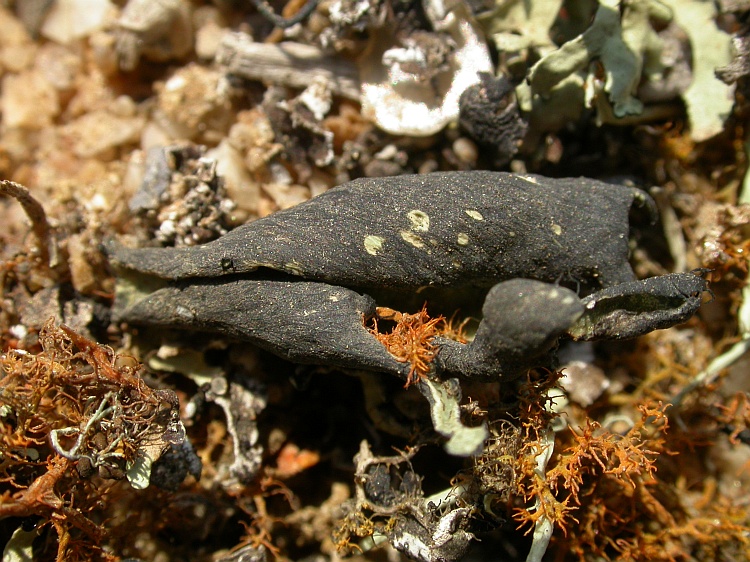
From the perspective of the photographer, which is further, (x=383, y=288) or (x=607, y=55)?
(x=607, y=55)

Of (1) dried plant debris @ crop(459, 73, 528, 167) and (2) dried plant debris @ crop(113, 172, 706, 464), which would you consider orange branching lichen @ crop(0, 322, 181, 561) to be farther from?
(1) dried plant debris @ crop(459, 73, 528, 167)

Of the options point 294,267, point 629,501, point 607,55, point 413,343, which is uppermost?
point 607,55

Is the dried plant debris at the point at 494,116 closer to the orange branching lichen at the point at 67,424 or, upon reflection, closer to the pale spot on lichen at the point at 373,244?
the pale spot on lichen at the point at 373,244

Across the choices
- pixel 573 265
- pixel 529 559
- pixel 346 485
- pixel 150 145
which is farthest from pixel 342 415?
pixel 150 145

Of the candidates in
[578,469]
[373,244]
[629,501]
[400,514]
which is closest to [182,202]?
[373,244]

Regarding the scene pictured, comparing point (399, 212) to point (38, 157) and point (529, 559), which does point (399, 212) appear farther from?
point (38, 157)

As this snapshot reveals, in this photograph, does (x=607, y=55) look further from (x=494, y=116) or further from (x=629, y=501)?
(x=629, y=501)

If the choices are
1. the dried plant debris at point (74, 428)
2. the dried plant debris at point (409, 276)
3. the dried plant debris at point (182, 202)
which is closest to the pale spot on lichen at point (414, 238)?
the dried plant debris at point (409, 276)
